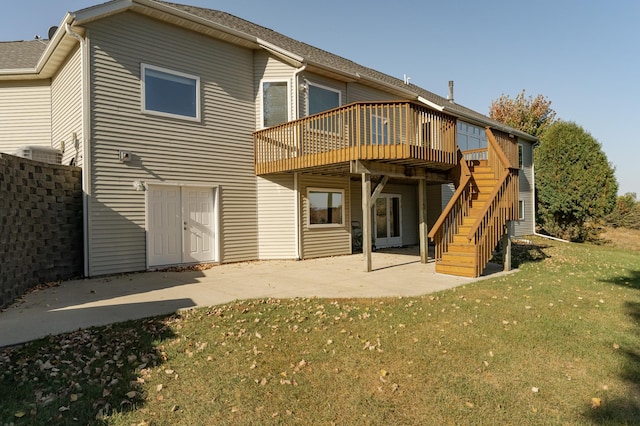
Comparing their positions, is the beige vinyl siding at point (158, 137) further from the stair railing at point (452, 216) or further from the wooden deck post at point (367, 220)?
the stair railing at point (452, 216)

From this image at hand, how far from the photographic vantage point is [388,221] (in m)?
14.9

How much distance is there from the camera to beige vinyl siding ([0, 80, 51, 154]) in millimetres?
11086

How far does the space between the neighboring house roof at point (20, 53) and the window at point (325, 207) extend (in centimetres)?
942

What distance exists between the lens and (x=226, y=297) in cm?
600


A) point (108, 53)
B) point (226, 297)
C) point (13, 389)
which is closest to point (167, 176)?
point (108, 53)

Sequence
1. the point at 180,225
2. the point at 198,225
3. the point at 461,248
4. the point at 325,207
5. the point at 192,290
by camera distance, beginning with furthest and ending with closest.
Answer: the point at 325,207, the point at 198,225, the point at 180,225, the point at 461,248, the point at 192,290

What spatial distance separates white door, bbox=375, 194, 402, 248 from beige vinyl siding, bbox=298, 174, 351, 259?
8.18 feet

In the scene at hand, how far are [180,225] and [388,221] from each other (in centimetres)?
847

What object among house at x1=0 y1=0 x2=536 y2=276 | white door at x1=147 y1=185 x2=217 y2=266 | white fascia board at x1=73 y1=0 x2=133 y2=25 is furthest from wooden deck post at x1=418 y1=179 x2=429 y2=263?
white fascia board at x1=73 y1=0 x2=133 y2=25

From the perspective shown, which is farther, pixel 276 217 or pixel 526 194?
pixel 526 194

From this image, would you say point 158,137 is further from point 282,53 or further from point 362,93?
point 362,93

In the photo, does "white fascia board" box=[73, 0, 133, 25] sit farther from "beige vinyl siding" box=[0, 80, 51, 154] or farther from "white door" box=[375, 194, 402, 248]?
"white door" box=[375, 194, 402, 248]

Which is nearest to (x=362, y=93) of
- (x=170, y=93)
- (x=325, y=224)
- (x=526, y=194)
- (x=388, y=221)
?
(x=325, y=224)

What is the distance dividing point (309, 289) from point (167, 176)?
5.03 meters
